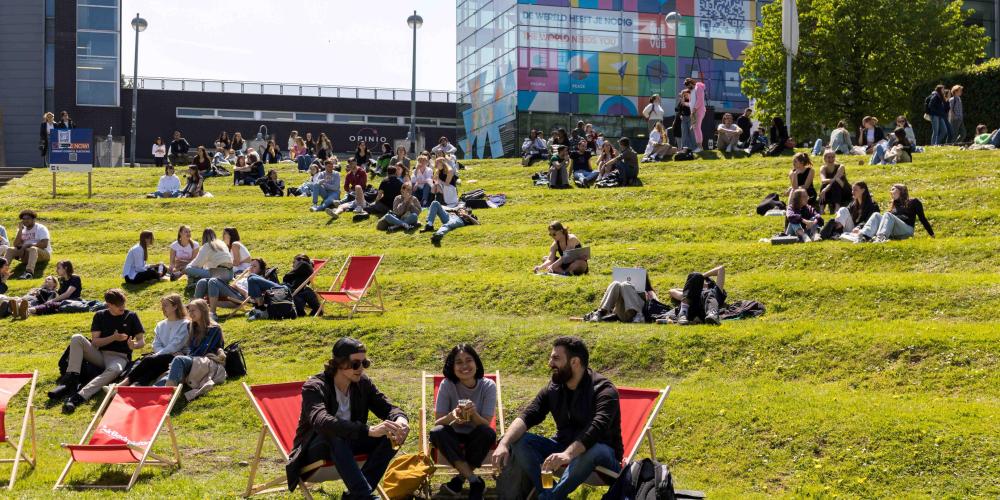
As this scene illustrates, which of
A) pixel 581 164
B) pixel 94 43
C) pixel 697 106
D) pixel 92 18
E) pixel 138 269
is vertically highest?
pixel 92 18

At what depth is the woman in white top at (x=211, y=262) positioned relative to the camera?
1958 cm

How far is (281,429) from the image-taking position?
10.2m

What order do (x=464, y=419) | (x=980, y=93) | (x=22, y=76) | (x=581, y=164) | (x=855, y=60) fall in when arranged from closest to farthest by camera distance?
1. (x=464, y=419)
2. (x=581, y=164)
3. (x=980, y=93)
4. (x=855, y=60)
5. (x=22, y=76)

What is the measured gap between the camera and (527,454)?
30.6ft

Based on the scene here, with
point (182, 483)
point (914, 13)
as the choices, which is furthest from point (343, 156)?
point (182, 483)

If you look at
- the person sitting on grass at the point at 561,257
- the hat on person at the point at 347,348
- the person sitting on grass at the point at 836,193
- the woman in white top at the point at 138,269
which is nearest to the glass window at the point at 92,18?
the woman in white top at the point at 138,269

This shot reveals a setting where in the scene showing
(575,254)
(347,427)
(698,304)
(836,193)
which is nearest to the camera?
(347,427)

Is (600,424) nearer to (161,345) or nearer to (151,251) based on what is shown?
(161,345)

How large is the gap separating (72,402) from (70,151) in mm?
18586

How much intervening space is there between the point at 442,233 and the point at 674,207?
4.90 m

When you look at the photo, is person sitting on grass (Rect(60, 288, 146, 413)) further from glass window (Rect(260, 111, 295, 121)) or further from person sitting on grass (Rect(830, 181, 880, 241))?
glass window (Rect(260, 111, 295, 121))

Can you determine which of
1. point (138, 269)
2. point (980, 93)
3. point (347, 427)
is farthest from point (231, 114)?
point (347, 427)

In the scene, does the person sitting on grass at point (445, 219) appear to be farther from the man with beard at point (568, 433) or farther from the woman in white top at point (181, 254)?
the man with beard at point (568, 433)

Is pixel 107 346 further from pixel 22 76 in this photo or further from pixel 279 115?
pixel 279 115
